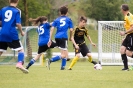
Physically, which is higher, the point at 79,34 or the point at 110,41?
the point at 79,34

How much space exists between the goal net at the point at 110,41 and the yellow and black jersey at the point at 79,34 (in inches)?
218

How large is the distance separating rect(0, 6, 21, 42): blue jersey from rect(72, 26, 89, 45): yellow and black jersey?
3.97m

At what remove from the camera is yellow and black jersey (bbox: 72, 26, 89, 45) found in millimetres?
14758

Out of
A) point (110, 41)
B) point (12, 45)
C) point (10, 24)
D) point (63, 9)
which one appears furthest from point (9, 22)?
point (110, 41)

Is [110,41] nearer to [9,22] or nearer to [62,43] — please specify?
[62,43]

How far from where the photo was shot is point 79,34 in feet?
48.8

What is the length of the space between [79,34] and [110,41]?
610 cm

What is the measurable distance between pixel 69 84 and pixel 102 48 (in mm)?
11840

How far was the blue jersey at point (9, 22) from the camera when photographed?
10.9m

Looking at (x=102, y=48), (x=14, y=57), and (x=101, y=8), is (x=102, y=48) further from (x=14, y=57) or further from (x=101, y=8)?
(x=101, y=8)

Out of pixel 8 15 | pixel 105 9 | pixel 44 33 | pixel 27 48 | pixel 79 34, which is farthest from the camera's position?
pixel 105 9

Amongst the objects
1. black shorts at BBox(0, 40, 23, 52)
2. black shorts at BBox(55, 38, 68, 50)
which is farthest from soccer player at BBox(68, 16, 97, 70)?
black shorts at BBox(0, 40, 23, 52)

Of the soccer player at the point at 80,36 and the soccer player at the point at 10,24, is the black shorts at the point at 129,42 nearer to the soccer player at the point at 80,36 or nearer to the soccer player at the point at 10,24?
the soccer player at the point at 80,36

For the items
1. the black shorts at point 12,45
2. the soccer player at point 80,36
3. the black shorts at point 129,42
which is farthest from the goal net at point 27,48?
the black shorts at point 12,45
